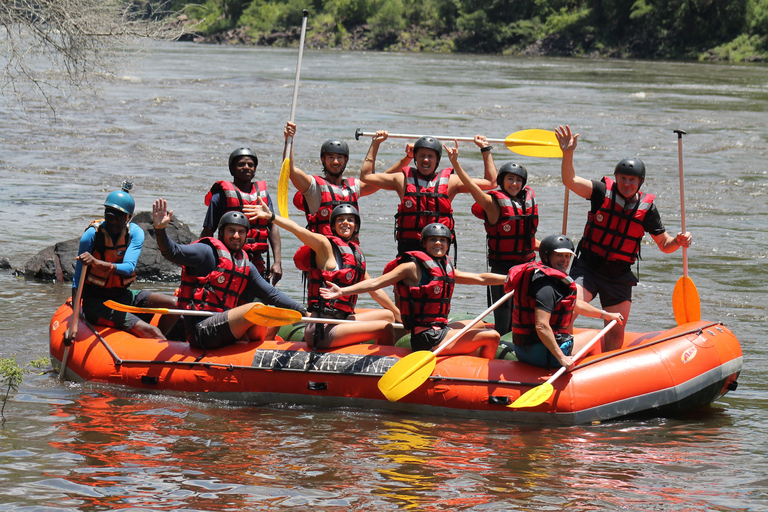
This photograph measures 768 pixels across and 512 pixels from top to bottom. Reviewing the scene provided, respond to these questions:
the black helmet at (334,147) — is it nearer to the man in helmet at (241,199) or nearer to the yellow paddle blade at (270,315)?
the man in helmet at (241,199)

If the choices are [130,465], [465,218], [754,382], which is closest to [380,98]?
[465,218]

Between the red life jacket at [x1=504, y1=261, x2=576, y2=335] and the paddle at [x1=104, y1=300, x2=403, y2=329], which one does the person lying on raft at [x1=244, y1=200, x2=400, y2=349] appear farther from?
the red life jacket at [x1=504, y1=261, x2=576, y2=335]

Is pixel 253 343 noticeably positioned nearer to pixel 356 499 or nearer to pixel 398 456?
pixel 398 456

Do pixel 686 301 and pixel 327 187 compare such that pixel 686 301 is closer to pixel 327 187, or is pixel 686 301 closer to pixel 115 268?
pixel 327 187

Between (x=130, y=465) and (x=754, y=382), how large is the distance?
440 centimetres

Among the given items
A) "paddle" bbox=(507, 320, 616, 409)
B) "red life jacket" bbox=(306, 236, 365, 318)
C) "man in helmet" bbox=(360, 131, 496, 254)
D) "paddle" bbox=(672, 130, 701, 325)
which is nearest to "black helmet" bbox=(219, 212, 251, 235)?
"red life jacket" bbox=(306, 236, 365, 318)

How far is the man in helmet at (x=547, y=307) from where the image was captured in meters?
5.60

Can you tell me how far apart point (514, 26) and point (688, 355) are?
55.0m

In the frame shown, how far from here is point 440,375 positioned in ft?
19.7

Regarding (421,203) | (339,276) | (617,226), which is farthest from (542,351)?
(421,203)

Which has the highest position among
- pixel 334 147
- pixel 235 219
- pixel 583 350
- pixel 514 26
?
pixel 514 26

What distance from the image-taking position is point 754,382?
6.94 m

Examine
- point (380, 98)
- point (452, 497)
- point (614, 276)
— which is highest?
point (380, 98)

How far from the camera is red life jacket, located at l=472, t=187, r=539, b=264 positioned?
21.6 feet
